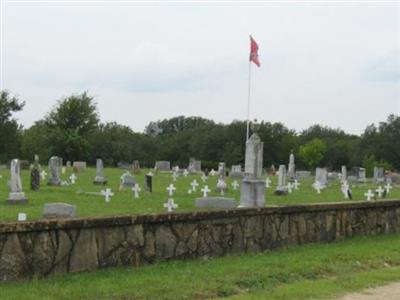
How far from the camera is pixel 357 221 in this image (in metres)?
13.6

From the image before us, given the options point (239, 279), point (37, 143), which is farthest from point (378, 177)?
point (239, 279)

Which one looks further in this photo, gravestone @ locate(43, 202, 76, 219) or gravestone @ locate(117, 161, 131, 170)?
gravestone @ locate(117, 161, 131, 170)

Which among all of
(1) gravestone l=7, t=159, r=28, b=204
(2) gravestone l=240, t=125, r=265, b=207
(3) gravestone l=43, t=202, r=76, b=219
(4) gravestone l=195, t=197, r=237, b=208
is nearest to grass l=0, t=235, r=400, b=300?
(3) gravestone l=43, t=202, r=76, b=219

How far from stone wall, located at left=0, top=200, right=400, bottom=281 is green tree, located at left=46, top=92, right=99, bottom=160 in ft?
179

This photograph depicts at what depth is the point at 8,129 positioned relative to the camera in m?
65.4

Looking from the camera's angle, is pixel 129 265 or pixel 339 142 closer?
pixel 129 265

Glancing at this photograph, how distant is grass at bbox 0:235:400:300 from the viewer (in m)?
7.66

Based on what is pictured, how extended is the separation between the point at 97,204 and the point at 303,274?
35.5ft

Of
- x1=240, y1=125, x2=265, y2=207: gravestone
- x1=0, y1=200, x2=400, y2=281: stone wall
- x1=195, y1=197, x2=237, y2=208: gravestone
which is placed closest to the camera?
x1=0, y1=200, x2=400, y2=281: stone wall

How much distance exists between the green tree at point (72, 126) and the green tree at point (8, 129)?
11.4 feet

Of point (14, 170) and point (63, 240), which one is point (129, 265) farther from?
point (14, 170)

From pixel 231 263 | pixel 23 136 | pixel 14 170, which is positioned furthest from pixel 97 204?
pixel 23 136

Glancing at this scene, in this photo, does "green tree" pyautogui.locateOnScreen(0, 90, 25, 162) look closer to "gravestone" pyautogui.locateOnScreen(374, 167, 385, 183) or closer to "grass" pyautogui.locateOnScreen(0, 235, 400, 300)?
"gravestone" pyautogui.locateOnScreen(374, 167, 385, 183)

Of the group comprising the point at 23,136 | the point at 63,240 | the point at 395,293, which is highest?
the point at 23,136
